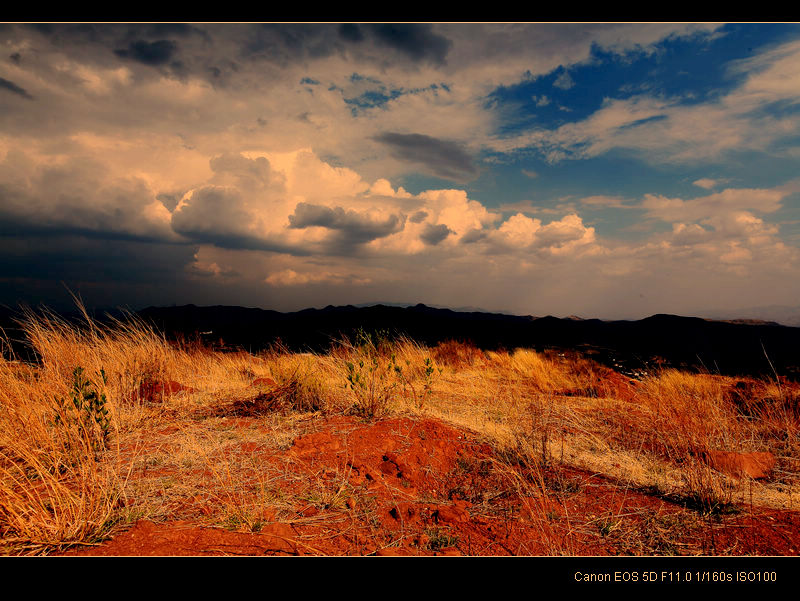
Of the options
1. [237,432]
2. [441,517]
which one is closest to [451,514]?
[441,517]

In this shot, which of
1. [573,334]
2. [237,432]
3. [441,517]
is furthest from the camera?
[573,334]

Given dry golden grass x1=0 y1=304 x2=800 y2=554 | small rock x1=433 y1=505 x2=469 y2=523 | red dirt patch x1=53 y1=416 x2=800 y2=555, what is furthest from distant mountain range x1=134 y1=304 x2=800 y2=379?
small rock x1=433 y1=505 x2=469 y2=523

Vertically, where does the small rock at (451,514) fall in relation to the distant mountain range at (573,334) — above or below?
below

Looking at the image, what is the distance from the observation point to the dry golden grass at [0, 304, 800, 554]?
8.24 feet

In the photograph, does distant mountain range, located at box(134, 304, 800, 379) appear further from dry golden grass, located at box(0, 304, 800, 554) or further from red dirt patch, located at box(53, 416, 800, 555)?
red dirt patch, located at box(53, 416, 800, 555)

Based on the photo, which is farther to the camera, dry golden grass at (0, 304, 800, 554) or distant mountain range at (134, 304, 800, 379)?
distant mountain range at (134, 304, 800, 379)

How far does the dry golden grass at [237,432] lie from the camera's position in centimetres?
251

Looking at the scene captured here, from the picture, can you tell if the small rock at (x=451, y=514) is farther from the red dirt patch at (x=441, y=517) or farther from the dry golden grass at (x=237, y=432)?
the dry golden grass at (x=237, y=432)

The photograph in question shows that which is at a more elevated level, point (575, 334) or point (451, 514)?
point (575, 334)

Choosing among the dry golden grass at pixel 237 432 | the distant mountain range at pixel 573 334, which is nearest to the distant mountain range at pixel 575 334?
the distant mountain range at pixel 573 334

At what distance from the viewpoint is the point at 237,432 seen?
4.48m

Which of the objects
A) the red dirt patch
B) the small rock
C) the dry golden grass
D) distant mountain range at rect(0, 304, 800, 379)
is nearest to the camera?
the red dirt patch

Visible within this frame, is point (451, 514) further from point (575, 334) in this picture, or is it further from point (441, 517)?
point (575, 334)

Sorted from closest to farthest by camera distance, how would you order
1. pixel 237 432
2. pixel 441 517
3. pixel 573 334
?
pixel 441 517 < pixel 237 432 < pixel 573 334
